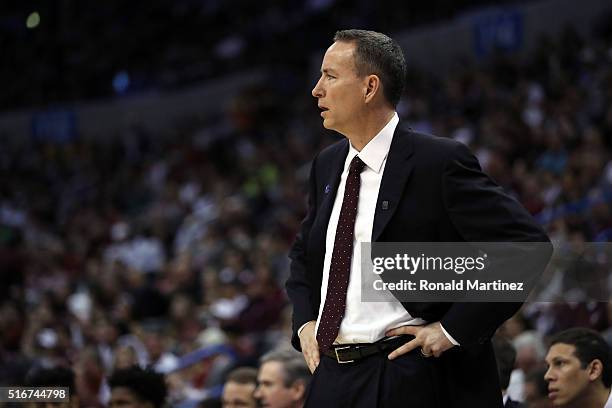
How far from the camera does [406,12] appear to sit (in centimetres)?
1469

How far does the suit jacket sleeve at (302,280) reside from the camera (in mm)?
3133

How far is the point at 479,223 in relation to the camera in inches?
112

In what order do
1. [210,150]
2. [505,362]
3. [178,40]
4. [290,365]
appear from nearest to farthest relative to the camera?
[505,362] < [290,365] < [210,150] < [178,40]

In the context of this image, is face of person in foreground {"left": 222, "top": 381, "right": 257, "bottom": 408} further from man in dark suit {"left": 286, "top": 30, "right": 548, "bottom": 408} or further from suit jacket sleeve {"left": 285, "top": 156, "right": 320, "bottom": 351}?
man in dark suit {"left": 286, "top": 30, "right": 548, "bottom": 408}

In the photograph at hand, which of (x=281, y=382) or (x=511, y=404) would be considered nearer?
(x=511, y=404)

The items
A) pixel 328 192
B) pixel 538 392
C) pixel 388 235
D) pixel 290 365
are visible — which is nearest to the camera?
pixel 388 235

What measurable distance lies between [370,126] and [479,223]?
437 mm

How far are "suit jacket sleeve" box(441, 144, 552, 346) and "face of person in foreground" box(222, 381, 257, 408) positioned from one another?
2184mm

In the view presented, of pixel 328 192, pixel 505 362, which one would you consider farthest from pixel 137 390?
pixel 328 192

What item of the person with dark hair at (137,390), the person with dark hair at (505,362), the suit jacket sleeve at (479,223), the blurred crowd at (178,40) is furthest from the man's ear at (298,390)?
the blurred crowd at (178,40)

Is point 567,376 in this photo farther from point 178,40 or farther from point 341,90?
point 178,40

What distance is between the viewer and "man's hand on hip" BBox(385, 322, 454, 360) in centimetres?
279

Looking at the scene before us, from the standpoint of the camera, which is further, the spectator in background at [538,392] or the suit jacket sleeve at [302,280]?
the spectator in background at [538,392]

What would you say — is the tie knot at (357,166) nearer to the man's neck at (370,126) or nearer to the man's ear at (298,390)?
the man's neck at (370,126)
